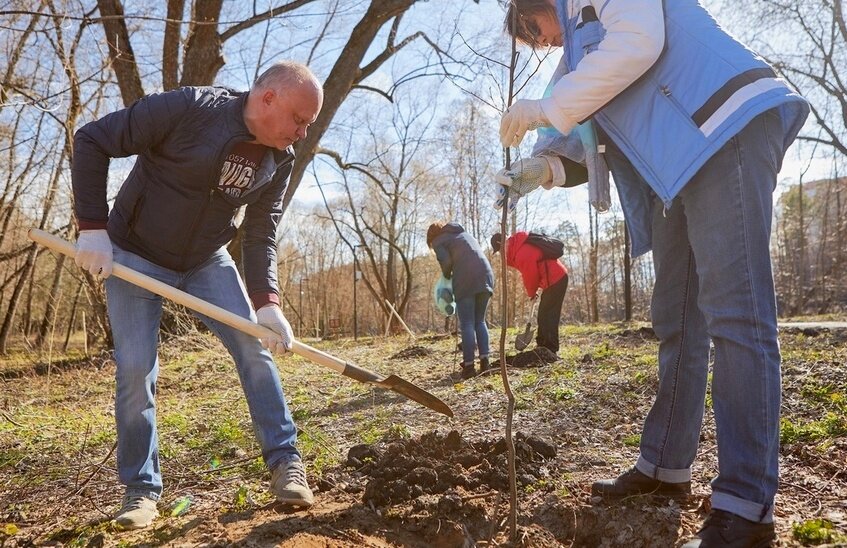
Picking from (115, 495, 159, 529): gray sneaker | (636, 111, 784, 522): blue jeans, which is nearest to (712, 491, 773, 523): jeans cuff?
(636, 111, 784, 522): blue jeans

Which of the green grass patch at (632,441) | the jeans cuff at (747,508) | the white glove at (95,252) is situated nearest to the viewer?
Result: the jeans cuff at (747,508)

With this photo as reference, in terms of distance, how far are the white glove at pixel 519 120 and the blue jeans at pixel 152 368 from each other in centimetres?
128

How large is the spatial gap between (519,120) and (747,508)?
1.30m

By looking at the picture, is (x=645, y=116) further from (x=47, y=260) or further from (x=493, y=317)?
(x=493, y=317)

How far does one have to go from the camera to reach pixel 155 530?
211 centimetres

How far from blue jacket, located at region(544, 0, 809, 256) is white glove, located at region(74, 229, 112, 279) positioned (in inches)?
65.5

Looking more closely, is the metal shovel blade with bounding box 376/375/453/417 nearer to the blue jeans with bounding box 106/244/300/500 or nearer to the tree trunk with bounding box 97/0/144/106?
the blue jeans with bounding box 106/244/300/500

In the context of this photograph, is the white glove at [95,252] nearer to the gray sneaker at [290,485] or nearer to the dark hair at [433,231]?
the gray sneaker at [290,485]

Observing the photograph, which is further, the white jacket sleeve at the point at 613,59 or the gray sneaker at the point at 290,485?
the gray sneaker at the point at 290,485

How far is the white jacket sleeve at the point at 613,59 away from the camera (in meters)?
1.64

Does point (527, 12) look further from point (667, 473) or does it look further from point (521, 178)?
point (667, 473)

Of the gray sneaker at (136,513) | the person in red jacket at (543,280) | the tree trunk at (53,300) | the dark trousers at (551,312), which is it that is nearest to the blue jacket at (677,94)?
the gray sneaker at (136,513)

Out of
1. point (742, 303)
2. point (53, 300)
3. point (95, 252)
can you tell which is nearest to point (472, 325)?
point (95, 252)

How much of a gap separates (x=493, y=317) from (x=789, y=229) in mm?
19240
